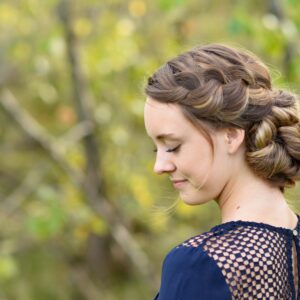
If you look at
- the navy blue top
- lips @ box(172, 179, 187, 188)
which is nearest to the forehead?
lips @ box(172, 179, 187, 188)

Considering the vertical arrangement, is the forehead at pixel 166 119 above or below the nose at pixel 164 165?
above

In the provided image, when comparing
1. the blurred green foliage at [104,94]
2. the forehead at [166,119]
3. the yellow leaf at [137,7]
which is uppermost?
the yellow leaf at [137,7]

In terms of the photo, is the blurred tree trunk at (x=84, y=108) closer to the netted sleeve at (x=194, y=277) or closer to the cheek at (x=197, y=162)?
the cheek at (x=197, y=162)

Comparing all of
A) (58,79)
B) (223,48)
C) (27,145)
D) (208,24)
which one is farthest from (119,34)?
(223,48)

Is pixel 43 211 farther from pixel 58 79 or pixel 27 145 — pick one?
pixel 27 145

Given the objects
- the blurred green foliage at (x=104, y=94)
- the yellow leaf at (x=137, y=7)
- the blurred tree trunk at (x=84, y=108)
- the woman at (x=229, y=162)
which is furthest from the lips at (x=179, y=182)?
the yellow leaf at (x=137, y=7)

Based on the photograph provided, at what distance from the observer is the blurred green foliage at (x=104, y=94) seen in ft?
24.2

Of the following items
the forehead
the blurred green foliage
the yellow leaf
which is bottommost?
the blurred green foliage


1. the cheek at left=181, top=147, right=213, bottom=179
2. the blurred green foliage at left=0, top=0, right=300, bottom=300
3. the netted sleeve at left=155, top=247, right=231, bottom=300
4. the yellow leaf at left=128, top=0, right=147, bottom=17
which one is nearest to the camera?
the netted sleeve at left=155, top=247, right=231, bottom=300

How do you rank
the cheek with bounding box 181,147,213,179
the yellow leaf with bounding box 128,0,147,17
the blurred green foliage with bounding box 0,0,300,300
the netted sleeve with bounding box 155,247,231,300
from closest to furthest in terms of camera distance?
1. the netted sleeve with bounding box 155,247,231,300
2. the cheek with bounding box 181,147,213,179
3. the blurred green foliage with bounding box 0,0,300,300
4. the yellow leaf with bounding box 128,0,147,17

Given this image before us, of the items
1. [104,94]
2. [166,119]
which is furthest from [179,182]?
[104,94]

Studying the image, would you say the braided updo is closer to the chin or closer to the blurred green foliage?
the chin

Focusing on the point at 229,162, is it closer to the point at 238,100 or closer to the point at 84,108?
the point at 238,100

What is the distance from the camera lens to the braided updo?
1.70 metres
